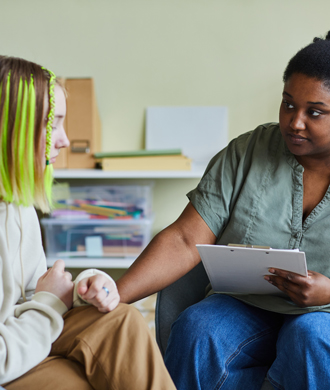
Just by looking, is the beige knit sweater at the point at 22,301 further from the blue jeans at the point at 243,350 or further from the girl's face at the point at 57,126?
the blue jeans at the point at 243,350

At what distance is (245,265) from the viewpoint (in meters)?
0.92

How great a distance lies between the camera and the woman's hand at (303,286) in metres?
0.91

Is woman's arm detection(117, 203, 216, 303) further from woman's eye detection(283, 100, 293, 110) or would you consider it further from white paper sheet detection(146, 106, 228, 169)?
white paper sheet detection(146, 106, 228, 169)

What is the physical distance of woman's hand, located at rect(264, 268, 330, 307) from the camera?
0.91 m

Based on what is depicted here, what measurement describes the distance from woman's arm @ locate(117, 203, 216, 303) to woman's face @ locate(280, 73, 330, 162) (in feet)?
0.98

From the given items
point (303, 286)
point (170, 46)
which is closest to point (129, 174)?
point (170, 46)

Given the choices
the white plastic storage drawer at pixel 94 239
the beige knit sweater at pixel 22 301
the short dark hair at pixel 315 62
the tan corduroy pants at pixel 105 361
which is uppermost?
the short dark hair at pixel 315 62

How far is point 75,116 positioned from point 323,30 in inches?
51.0

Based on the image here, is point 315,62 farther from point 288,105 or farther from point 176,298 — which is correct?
point 176,298

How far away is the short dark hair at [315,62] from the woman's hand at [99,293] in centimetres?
64

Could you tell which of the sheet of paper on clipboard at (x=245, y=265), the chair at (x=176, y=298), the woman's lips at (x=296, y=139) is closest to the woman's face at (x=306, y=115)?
the woman's lips at (x=296, y=139)

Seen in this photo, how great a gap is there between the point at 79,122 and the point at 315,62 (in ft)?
4.19

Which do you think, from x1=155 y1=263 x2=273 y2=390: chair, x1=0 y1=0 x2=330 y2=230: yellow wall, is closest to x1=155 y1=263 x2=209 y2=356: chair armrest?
x1=155 y1=263 x2=273 y2=390: chair

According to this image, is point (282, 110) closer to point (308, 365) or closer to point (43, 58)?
point (308, 365)
